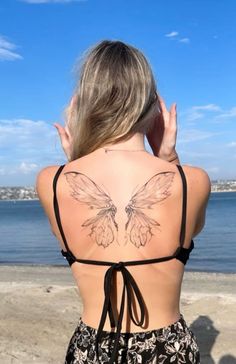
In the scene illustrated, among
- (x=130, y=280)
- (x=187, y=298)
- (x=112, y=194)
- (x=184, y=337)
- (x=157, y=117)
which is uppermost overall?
(x=157, y=117)

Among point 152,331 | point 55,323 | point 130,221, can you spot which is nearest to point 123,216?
point 130,221

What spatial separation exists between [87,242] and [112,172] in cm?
28

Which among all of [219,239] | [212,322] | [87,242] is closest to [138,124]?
[87,242]

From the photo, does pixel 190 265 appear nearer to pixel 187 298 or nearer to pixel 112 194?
pixel 187 298

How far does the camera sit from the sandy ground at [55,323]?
231 inches

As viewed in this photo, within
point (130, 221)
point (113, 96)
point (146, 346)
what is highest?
point (113, 96)

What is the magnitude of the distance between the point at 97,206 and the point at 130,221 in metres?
0.14

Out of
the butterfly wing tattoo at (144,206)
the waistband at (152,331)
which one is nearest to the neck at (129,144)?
the butterfly wing tattoo at (144,206)

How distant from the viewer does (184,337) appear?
2055 millimetres

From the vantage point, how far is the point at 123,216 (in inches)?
79.6

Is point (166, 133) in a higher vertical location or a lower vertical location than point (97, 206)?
higher

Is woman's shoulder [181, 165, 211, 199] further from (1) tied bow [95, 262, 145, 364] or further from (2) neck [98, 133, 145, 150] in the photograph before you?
(1) tied bow [95, 262, 145, 364]

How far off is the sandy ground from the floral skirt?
376 centimetres

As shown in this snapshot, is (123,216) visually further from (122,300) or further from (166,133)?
(166,133)
